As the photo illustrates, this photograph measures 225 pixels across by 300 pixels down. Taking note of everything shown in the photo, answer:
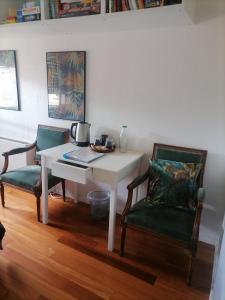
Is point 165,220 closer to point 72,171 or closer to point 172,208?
point 172,208

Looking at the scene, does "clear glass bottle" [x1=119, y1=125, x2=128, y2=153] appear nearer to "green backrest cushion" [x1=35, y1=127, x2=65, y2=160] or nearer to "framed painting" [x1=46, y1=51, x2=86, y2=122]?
"framed painting" [x1=46, y1=51, x2=86, y2=122]

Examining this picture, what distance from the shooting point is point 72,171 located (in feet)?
6.40

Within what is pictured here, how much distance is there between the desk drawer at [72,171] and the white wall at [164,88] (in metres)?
0.71

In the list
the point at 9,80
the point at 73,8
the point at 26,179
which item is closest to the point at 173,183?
the point at 26,179

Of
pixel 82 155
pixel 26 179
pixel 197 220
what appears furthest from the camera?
pixel 26 179

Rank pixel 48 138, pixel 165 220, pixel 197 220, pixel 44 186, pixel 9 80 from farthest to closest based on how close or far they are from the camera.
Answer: pixel 9 80, pixel 48 138, pixel 44 186, pixel 165 220, pixel 197 220

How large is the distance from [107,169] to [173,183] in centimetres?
56

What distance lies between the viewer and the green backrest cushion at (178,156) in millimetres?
2082

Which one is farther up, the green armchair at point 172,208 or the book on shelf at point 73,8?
the book on shelf at point 73,8

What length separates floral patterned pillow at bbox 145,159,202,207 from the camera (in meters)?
1.95

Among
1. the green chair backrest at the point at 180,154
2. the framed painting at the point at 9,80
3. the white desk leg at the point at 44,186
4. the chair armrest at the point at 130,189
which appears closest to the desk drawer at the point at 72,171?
the white desk leg at the point at 44,186

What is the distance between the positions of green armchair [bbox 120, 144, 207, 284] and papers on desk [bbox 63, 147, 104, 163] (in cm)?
42

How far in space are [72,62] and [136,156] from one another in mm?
1230

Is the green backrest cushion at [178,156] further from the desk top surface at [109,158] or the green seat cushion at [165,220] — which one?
the green seat cushion at [165,220]
